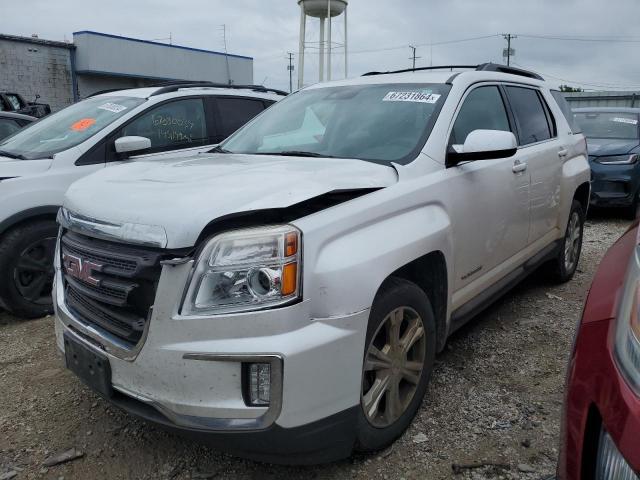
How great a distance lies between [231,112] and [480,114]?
3.01 m

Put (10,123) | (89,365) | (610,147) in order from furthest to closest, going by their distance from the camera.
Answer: (610,147)
(10,123)
(89,365)

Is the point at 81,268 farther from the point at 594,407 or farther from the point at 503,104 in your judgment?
the point at 503,104

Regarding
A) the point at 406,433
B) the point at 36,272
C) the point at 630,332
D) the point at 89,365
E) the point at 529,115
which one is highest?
the point at 529,115

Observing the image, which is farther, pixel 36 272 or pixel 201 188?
pixel 36 272

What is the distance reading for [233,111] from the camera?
226 inches

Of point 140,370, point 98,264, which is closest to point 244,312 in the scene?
point 140,370

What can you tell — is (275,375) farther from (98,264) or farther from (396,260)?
(98,264)

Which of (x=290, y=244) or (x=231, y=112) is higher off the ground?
(x=231, y=112)

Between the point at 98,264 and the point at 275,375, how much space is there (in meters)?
0.89

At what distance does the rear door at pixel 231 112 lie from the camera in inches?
220

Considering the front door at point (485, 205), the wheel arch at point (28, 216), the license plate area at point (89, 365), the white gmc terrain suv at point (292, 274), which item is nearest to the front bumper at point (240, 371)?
the white gmc terrain suv at point (292, 274)

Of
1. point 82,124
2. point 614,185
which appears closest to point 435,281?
point 82,124

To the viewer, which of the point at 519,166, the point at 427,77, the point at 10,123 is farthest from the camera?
the point at 10,123

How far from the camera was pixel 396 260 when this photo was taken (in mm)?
2342
